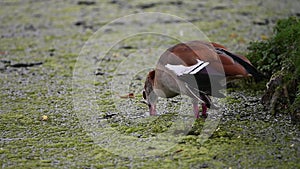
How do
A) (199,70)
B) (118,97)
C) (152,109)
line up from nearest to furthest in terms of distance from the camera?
(199,70)
(152,109)
(118,97)

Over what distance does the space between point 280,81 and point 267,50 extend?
0.46m

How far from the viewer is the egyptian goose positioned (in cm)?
299

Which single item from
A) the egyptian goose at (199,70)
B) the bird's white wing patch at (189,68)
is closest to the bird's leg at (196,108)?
the egyptian goose at (199,70)

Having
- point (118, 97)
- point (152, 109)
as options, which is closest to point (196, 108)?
point (152, 109)

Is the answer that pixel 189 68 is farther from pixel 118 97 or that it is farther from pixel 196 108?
pixel 118 97

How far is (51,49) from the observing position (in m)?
5.41

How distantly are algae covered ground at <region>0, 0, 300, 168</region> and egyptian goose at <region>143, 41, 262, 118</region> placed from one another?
24 cm

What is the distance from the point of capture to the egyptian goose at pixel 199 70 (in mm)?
2994

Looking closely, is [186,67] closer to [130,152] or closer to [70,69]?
[130,152]

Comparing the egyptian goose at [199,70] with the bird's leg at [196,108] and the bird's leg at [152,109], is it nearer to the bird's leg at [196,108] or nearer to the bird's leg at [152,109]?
the bird's leg at [196,108]

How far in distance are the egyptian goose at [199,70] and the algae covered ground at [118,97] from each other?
9.3 inches

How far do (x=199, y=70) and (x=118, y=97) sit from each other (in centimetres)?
113

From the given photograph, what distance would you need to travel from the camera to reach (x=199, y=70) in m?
3.00

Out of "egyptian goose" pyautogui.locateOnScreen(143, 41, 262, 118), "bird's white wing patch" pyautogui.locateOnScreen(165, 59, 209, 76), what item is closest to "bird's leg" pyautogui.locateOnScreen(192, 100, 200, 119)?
"egyptian goose" pyautogui.locateOnScreen(143, 41, 262, 118)
